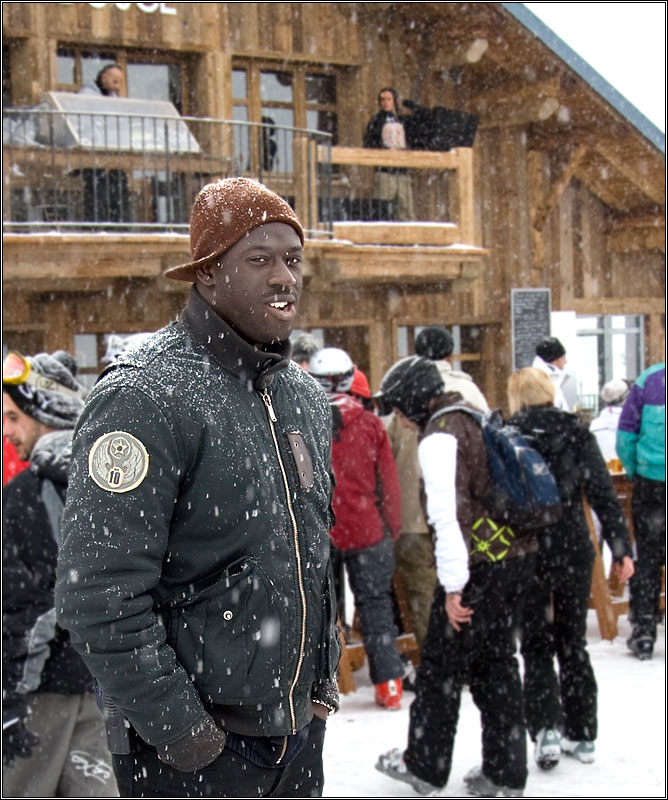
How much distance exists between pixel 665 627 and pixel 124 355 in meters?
6.06

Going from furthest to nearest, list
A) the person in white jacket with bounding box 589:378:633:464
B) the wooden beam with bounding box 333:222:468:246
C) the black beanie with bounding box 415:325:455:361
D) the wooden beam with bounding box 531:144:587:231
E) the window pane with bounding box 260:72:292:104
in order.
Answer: the wooden beam with bounding box 531:144:587:231
the window pane with bounding box 260:72:292:104
the wooden beam with bounding box 333:222:468:246
the person in white jacket with bounding box 589:378:633:464
the black beanie with bounding box 415:325:455:361

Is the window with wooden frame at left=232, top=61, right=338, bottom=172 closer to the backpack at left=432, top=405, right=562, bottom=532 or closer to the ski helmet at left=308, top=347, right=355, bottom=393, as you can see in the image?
the ski helmet at left=308, top=347, right=355, bottom=393

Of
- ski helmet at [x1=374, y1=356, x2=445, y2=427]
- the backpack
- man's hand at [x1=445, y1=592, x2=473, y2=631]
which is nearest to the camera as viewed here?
man's hand at [x1=445, y1=592, x2=473, y2=631]

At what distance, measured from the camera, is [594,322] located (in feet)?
50.9

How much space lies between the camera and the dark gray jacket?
2.12m

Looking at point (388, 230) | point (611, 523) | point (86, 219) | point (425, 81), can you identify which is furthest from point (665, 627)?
point (425, 81)

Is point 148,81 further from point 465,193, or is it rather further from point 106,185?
point 465,193

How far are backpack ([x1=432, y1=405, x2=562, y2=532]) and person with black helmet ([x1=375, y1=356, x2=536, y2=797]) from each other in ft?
0.14

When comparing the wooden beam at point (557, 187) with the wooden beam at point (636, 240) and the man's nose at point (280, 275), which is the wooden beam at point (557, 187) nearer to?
the wooden beam at point (636, 240)

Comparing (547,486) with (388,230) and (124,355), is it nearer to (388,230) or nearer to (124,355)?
(124,355)

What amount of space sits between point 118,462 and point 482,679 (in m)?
3.00

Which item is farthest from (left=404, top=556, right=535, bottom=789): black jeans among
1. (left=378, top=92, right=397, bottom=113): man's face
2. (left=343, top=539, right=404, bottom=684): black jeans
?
(left=378, top=92, right=397, bottom=113): man's face

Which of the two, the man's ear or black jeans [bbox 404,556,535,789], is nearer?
the man's ear

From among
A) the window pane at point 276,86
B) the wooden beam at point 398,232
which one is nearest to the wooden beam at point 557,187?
the wooden beam at point 398,232
